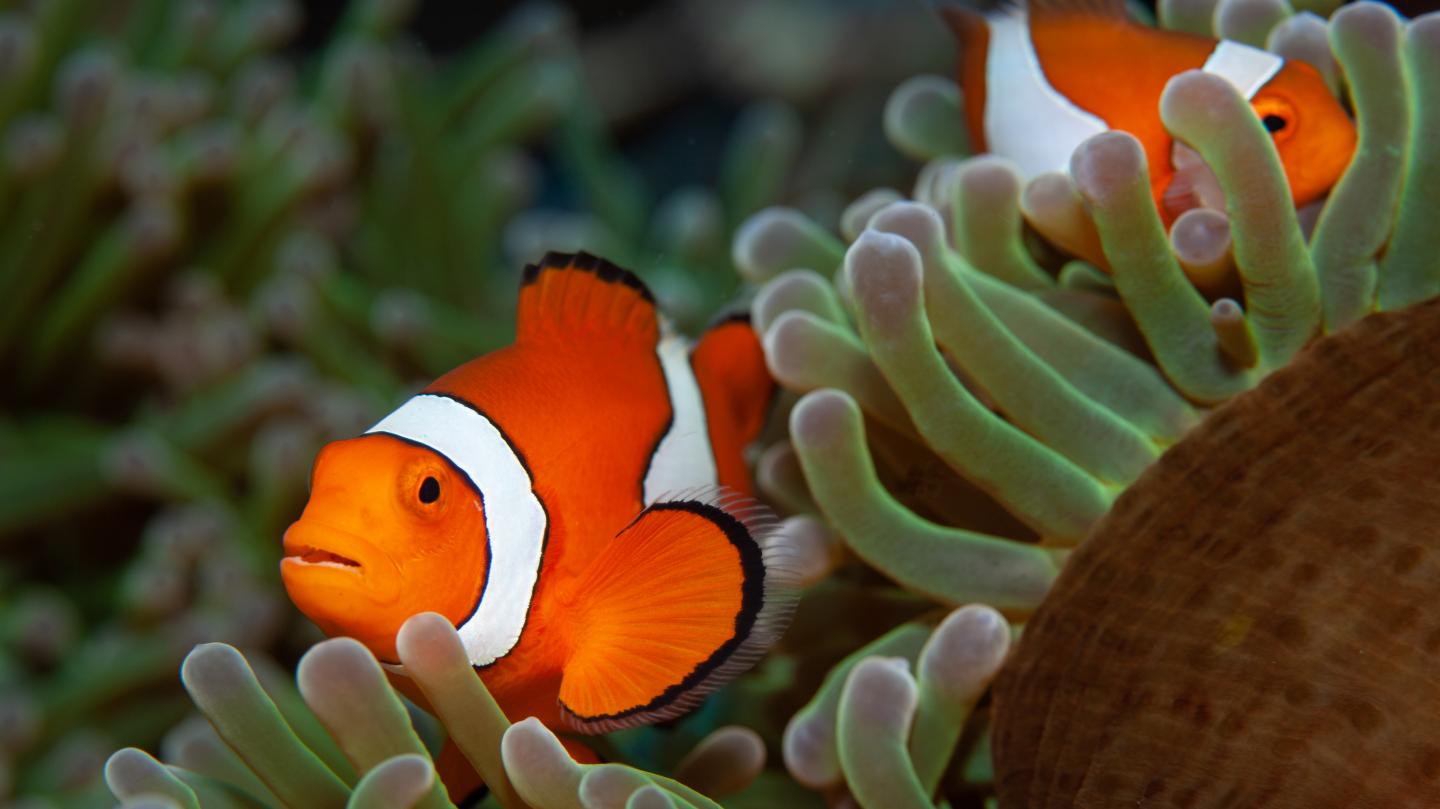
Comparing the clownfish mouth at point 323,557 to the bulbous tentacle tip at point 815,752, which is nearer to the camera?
the clownfish mouth at point 323,557

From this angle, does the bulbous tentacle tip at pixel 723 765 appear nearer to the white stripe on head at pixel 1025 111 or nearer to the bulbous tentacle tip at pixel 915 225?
the bulbous tentacle tip at pixel 915 225

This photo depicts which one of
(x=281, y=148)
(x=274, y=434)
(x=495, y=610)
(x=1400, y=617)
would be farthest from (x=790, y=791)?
(x=281, y=148)

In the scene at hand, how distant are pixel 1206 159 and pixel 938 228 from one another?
0.20m

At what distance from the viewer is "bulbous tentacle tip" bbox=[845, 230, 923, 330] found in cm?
88

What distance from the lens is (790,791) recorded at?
3.43ft

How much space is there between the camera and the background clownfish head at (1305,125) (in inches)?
38.5

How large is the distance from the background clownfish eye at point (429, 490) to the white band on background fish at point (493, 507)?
2 centimetres

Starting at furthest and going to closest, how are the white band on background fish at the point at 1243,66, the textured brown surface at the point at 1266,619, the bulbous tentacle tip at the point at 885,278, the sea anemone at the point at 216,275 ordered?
the sea anemone at the point at 216,275, the white band on background fish at the point at 1243,66, the bulbous tentacle tip at the point at 885,278, the textured brown surface at the point at 1266,619

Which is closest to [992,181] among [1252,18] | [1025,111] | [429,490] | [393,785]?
[1025,111]

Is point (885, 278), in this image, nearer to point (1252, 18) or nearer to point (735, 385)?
point (735, 385)

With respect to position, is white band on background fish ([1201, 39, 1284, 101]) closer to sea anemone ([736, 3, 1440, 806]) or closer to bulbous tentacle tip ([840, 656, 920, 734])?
sea anemone ([736, 3, 1440, 806])

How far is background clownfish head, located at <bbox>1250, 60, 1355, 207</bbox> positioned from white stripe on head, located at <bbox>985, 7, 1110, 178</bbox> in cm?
13

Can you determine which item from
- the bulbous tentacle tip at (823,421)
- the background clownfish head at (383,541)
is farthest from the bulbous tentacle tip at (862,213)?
the background clownfish head at (383,541)

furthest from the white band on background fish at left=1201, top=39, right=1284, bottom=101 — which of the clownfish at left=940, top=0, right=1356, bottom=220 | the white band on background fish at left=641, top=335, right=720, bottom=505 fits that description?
the white band on background fish at left=641, top=335, right=720, bottom=505
